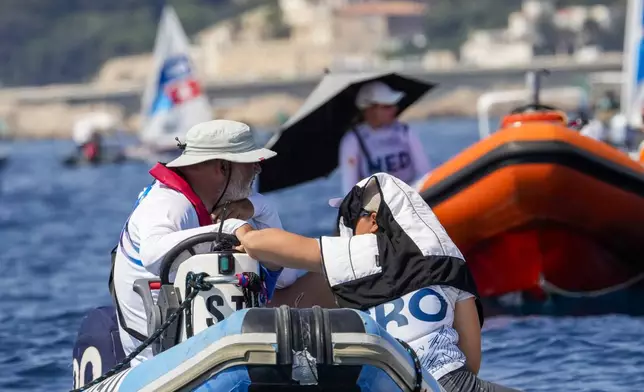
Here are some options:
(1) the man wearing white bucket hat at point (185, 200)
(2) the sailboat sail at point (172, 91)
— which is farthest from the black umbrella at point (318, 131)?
(2) the sailboat sail at point (172, 91)

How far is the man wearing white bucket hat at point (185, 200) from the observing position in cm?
551

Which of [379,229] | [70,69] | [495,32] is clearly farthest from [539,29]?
[379,229]

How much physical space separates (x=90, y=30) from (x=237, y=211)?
5617 inches

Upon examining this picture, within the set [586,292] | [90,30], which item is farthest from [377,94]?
[90,30]

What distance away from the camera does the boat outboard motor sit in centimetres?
522

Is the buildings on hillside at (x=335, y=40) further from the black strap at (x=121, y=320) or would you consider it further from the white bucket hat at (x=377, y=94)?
the black strap at (x=121, y=320)

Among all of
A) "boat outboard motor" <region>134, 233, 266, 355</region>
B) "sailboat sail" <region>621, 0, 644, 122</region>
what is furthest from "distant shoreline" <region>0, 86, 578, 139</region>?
"boat outboard motor" <region>134, 233, 266, 355</region>

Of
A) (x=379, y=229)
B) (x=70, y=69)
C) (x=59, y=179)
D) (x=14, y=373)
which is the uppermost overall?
(x=70, y=69)

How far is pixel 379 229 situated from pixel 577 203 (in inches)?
177

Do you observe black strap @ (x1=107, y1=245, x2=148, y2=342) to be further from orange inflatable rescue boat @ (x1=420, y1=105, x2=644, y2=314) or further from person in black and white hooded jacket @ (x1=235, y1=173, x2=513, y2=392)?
orange inflatable rescue boat @ (x1=420, y1=105, x2=644, y2=314)

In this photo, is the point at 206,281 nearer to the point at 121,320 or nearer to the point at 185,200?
the point at 185,200

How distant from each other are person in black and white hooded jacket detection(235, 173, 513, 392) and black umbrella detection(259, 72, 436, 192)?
5.03m

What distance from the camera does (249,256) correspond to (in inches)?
206

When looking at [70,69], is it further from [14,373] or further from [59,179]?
[14,373]
